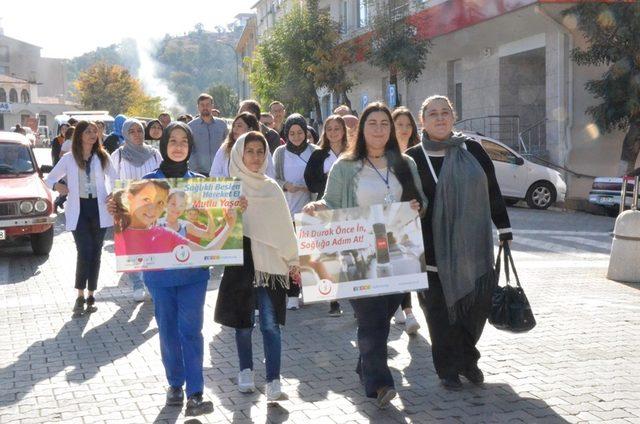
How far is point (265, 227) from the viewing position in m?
5.57

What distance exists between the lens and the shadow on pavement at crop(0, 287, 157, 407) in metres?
6.27

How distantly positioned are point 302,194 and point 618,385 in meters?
3.66

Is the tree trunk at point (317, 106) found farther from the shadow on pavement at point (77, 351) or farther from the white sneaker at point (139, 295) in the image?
the shadow on pavement at point (77, 351)

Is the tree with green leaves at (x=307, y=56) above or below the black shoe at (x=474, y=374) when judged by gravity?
above

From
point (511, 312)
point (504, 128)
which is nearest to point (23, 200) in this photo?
point (511, 312)

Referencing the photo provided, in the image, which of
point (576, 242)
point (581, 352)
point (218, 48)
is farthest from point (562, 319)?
point (218, 48)

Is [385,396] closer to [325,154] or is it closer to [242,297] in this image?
[242,297]

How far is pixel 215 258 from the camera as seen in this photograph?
5309 millimetres

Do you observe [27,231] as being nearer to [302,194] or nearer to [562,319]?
[302,194]

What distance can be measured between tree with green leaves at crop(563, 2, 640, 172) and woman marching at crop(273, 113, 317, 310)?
13573mm

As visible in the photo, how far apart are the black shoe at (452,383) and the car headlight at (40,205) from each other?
8.16 meters

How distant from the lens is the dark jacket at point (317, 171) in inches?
316

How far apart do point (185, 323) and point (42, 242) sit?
7964mm

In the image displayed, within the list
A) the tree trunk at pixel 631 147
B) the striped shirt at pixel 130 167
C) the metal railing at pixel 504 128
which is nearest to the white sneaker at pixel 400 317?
the striped shirt at pixel 130 167
